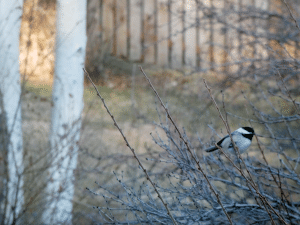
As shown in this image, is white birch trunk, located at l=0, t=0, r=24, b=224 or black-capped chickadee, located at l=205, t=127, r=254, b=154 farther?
white birch trunk, located at l=0, t=0, r=24, b=224

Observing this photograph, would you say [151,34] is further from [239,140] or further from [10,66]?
[239,140]

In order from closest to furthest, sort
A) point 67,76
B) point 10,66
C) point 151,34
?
1. point 10,66
2. point 67,76
3. point 151,34

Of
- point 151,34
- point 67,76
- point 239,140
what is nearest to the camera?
point 239,140

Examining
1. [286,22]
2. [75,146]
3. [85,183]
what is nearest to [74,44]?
[75,146]

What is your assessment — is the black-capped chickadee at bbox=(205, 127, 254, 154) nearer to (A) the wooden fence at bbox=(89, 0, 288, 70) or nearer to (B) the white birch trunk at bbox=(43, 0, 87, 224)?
(B) the white birch trunk at bbox=(43, 0, 87, 224)

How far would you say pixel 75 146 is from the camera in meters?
3.42

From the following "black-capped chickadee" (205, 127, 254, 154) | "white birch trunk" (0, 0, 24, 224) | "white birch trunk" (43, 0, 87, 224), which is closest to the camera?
"black-capped chickadee" (205, 127, 254, 154)

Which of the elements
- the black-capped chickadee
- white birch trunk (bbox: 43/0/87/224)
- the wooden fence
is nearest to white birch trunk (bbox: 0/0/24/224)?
white birch trunk (bbox: 43/0/87/224)

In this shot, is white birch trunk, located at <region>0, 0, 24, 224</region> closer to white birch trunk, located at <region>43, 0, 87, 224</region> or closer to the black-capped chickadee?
white birch trunk, located at <region>43, 0, 87, 224</region>

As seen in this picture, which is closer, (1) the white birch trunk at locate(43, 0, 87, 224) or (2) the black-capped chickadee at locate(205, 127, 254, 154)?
(2) the black-capped chickadee at locate(205, 127, 254, 154)

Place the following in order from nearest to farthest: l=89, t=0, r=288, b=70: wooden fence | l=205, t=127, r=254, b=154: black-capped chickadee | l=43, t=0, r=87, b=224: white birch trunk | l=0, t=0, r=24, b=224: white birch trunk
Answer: l=205, t=127, r=254, b=154: black-capped chickadee < l=0, t=0, r=24, b=224: white birch trunk < l=43, t=0, r=87, b=224: white birch trunk < l=89, t=0, r=288, b=70: wooden fence

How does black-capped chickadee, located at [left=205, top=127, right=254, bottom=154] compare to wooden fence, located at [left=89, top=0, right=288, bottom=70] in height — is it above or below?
below

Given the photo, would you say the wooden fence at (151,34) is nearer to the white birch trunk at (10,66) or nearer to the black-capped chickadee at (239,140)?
the white birch trunk at (10,66)

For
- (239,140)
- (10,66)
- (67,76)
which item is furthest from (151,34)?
(239,140)
